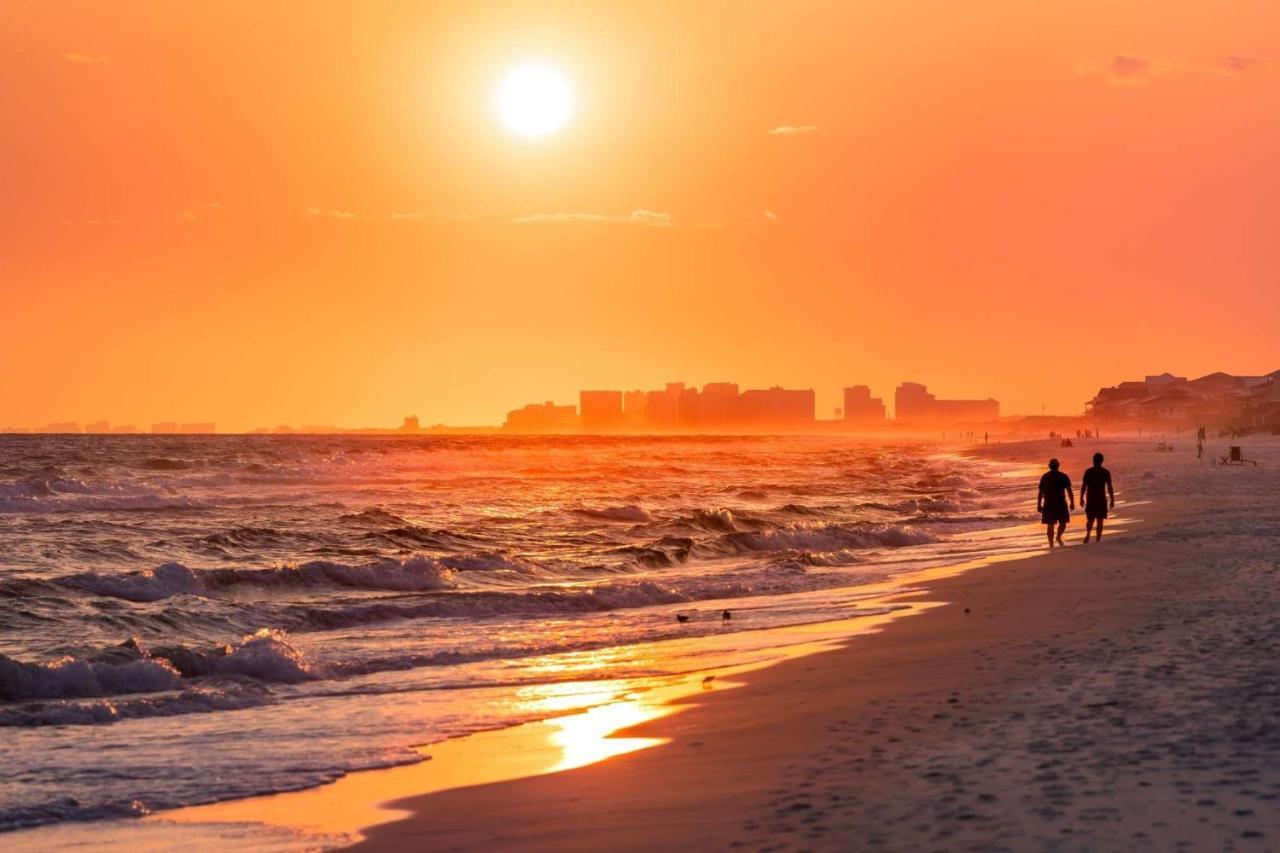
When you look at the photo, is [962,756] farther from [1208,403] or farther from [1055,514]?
[1208,403]

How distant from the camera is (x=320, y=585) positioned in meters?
24.0

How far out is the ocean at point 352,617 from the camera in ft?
34.9

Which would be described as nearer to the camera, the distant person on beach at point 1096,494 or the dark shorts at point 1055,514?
the distant person on beach at point 1096,494

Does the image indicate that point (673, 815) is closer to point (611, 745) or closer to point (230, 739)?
point (611, 745)

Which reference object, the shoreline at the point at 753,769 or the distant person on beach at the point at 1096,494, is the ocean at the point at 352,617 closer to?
the shoreline at the point at 753,769

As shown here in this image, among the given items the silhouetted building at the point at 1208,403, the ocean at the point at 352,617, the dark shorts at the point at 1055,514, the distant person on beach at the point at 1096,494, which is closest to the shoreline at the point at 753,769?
the ocean at the point at 352,617

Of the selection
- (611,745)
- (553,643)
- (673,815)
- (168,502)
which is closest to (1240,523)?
(553,643)

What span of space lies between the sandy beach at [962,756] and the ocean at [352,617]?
209cm

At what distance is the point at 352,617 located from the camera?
64.1 ft

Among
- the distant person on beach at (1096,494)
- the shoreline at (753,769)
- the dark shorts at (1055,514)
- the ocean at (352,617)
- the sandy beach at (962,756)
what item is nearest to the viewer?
the sandy beach at (962,756)

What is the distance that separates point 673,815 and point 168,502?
167 ft

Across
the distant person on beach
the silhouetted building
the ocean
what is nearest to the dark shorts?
the distant person on beach

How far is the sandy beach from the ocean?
209cm

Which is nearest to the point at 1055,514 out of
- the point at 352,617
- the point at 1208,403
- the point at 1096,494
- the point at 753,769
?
the point at 1096,494
